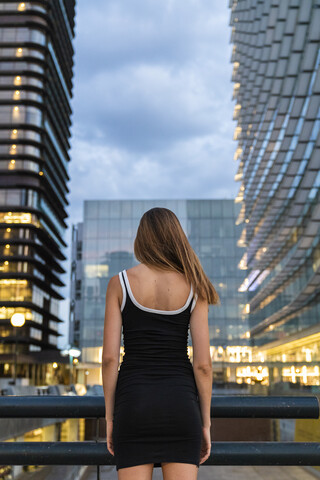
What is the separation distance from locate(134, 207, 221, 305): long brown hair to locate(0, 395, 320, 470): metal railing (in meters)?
0.74

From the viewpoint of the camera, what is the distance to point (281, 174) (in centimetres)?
4888

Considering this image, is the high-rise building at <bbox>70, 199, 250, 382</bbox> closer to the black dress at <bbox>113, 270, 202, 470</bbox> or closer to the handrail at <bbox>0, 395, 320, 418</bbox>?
the handrail at <bbox>0, 395, 320, 418</bbox>

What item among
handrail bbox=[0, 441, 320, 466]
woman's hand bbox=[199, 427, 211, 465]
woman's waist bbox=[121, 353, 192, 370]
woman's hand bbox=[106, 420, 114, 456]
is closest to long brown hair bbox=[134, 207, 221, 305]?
woman's waist bbox=[121, 353, 192, 370]

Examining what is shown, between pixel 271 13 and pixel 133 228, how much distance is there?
104ft

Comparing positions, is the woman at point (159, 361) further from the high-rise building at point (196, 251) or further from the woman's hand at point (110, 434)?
the high-rise building at point (196, 251)

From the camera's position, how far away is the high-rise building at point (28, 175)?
78.1m

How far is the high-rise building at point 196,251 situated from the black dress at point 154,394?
58.9m

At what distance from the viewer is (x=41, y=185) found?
8550 cm

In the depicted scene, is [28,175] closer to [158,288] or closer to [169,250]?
[169,250]

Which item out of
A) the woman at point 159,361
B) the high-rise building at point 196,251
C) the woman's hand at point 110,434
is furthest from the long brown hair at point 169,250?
the high-rise building at point 196,251

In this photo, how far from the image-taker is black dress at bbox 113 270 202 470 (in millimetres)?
2301

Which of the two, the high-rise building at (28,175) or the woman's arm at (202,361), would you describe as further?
the high-rise building at (28,175)

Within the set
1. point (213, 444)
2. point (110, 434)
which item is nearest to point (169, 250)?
point (110, 434)

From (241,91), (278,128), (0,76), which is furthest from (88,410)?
(0,76)
